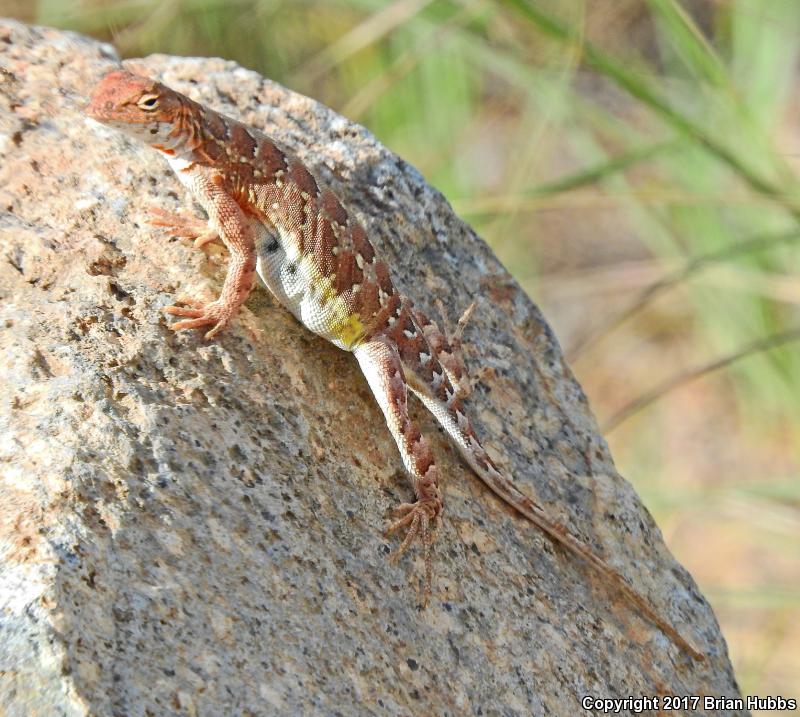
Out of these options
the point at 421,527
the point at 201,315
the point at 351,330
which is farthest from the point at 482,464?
the point at 201,315

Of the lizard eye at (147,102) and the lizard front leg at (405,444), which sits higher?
the lizard eye at (147,102)

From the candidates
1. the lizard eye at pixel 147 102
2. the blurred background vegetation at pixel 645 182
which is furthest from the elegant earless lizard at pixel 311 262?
the blurred background vegetation at pixel 645 182

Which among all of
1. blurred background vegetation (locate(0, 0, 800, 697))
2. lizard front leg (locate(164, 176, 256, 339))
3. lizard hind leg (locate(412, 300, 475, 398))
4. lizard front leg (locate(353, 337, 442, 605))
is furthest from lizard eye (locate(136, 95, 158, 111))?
blurred background vegetation (locate(0, 0, 800, 697))

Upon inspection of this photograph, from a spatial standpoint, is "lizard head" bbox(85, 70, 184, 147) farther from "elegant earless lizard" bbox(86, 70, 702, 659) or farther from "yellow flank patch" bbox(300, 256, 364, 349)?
"yellow flank patch" bbox(300, 256, 364, 349)

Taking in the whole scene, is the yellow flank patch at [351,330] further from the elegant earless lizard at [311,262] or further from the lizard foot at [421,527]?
the lizard foot at [421,527]

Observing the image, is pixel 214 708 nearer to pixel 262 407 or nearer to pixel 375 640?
pixel 375 640
